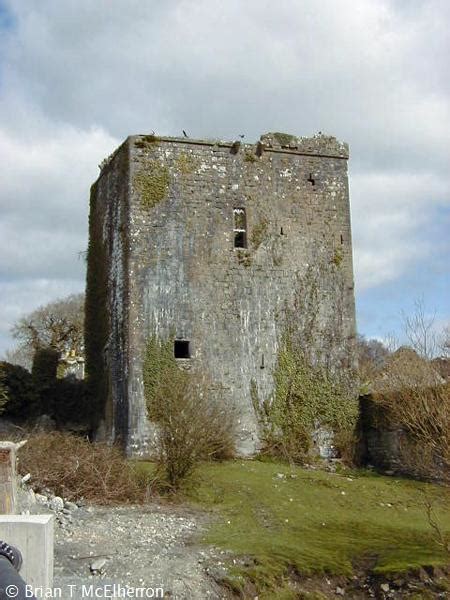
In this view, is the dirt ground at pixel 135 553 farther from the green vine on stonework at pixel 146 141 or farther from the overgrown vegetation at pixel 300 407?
the green vine on stonework at pixel 146 141

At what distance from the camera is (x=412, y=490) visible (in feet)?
54.9

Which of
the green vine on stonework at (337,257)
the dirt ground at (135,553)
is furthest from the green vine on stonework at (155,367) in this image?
the dirt ground at (135,553)

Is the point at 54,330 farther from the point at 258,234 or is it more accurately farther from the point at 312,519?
the point at 312,519

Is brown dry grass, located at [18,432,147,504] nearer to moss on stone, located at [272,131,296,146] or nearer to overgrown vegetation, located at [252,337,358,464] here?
overgrown vegetation, located at [252,337,358,464]

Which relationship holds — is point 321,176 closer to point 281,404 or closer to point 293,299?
point 293,299

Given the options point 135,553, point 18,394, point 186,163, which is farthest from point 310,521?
point 18,394

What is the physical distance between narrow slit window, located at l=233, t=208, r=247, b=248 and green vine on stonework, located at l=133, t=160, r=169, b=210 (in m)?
2.20

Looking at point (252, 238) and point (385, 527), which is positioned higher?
point (252, 238)

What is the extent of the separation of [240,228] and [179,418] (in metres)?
8.13

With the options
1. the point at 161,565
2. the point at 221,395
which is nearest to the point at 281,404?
the point at 221,395

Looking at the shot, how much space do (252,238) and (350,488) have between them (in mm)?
7853

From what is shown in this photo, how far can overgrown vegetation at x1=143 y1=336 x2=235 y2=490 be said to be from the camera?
46.0 feet

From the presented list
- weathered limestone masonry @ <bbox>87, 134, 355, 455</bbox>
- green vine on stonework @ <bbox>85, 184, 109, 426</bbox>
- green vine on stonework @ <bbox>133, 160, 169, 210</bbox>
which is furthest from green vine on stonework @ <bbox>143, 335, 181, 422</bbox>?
green vine on stonework @ <bbox>133, 160, 169, 210</bbox>

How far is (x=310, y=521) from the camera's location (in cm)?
1300
